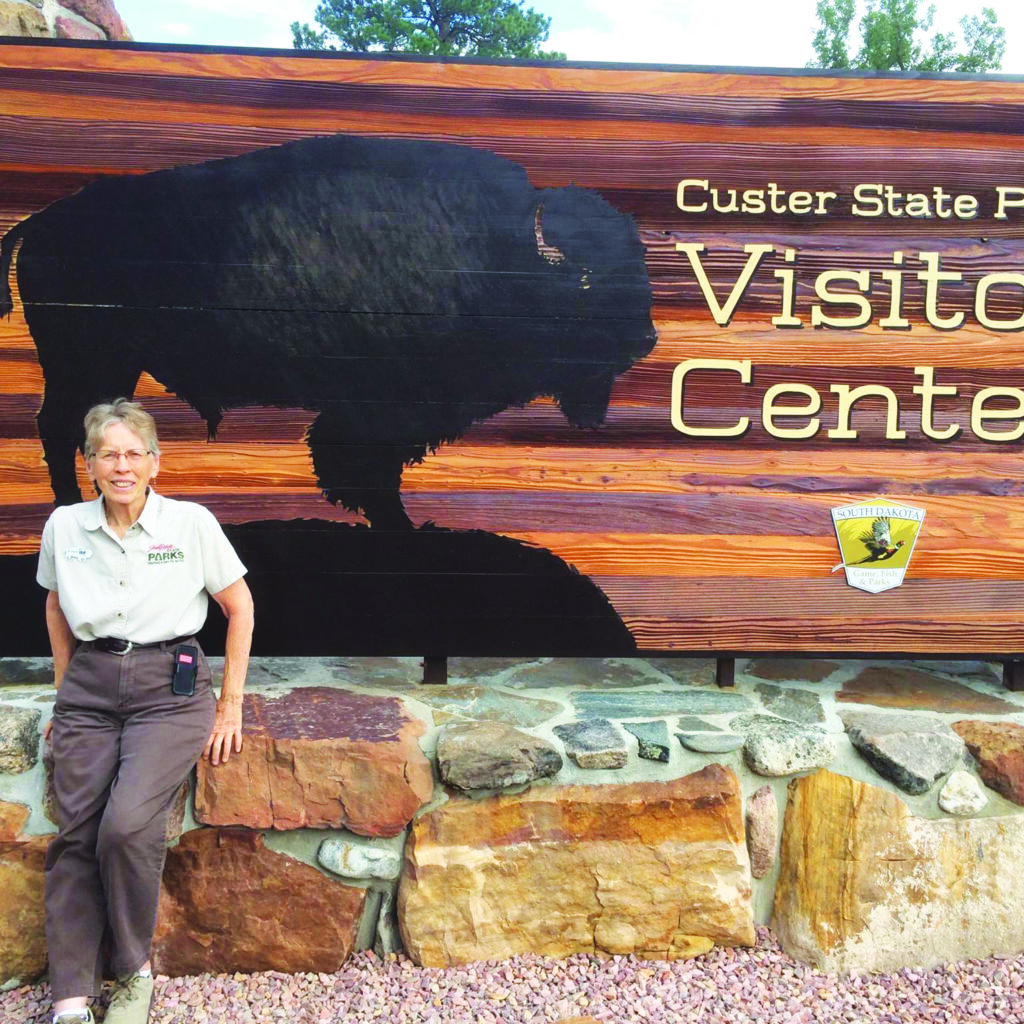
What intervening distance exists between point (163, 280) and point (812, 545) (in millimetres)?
2222

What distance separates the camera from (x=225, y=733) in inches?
95.8

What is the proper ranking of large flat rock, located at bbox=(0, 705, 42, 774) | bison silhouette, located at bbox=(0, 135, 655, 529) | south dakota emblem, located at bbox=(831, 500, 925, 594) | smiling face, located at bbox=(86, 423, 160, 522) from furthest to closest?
south dakota emblem, located at bbox=(831, 500, 925, 594)
bison silhouette, located at bbox=(0, 135, 655, 529)
large flat rock, located at bbox=(0, 705, 42, 774)
smiling face, located at bbox=(86, 423, 160, 522)

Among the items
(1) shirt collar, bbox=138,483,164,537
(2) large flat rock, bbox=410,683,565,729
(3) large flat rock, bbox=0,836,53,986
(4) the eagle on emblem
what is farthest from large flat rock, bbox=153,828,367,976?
(4) the eagle on emblem

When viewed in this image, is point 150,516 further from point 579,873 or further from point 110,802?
point 579,873

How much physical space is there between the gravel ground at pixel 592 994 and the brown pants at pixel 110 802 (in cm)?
31

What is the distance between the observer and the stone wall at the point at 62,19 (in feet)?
9.78

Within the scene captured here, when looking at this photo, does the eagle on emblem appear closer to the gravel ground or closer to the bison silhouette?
the bison silhouette

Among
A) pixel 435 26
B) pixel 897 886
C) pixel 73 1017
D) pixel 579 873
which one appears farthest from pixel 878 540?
pixel 435 26

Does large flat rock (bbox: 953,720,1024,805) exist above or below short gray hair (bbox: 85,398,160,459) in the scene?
below

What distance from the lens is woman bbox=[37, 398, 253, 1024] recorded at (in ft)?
7.09

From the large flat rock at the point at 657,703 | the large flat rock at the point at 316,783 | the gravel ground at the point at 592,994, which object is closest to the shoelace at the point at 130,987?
the gravel ground at the point at 592,994

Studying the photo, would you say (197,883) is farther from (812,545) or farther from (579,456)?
(812,545)

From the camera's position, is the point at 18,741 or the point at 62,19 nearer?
the point at 18,741

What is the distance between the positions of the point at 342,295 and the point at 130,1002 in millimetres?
2013
